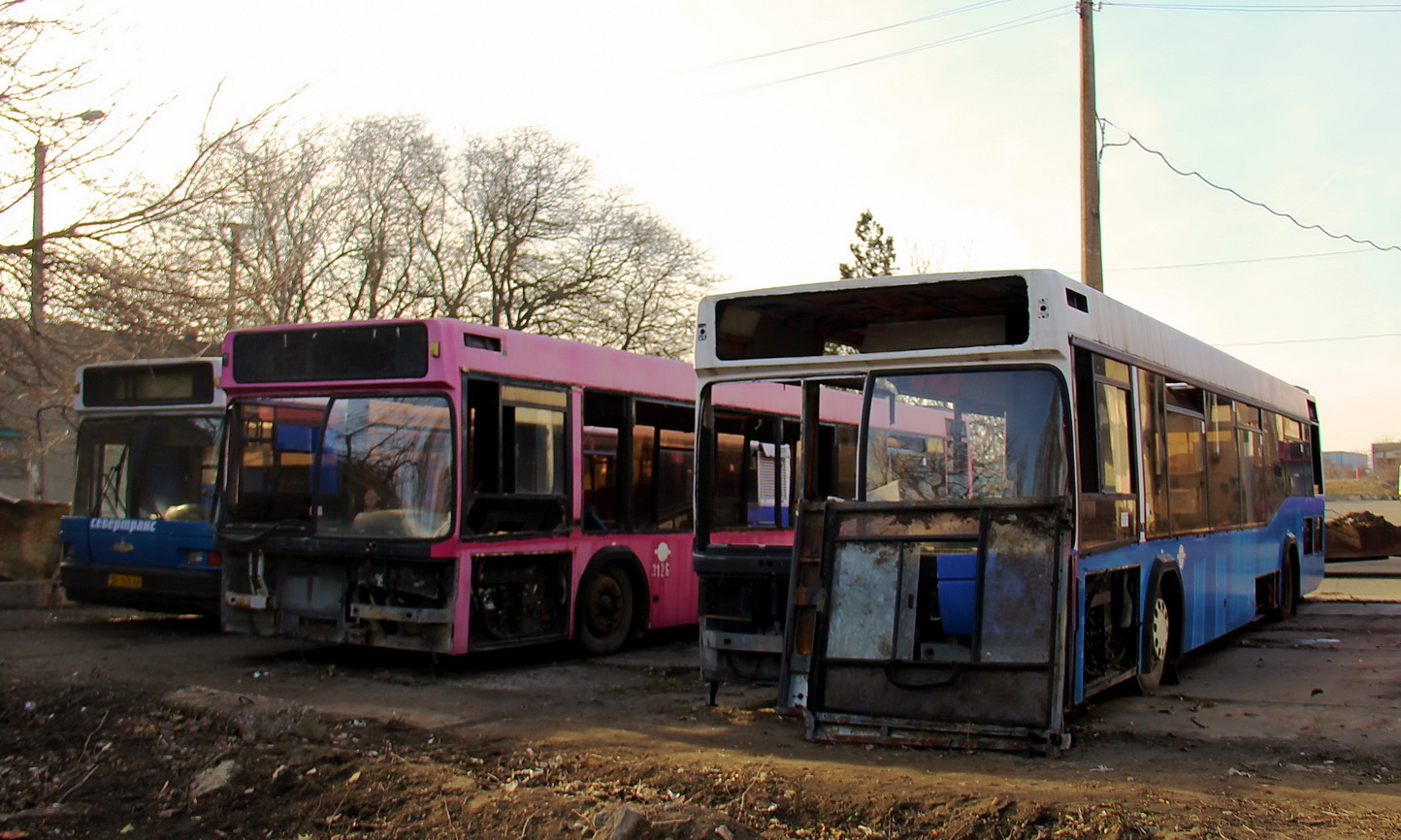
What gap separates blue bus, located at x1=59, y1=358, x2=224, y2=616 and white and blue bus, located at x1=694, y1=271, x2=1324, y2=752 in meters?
5.96

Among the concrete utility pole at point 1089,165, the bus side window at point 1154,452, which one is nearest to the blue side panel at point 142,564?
the bus side window at point 1154,452

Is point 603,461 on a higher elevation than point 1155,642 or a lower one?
higher

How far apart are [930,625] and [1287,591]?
9468mm

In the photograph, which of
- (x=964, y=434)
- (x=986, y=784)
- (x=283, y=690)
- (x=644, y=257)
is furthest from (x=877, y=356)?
(x=644, y=257)

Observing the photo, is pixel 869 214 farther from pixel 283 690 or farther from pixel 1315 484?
pixel 283 690

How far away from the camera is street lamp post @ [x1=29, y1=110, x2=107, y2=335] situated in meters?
12.6

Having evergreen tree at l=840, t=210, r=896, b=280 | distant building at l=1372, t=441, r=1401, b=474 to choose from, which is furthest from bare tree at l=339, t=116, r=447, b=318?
distant building at l=1372, t=441, r=1401, b=474

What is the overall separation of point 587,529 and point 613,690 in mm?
2061

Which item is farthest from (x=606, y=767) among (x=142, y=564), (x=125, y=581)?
(x=125, y=581)

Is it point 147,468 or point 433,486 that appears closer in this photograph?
point 433,486

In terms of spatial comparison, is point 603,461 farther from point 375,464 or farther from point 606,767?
point 606,767

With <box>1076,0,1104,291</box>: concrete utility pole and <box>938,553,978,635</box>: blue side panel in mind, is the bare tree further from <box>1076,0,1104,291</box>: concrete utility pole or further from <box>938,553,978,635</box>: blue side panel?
<box>938,553,978,635</box>: blue side panel

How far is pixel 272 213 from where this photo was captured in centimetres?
2498

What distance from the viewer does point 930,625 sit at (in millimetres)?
7266
